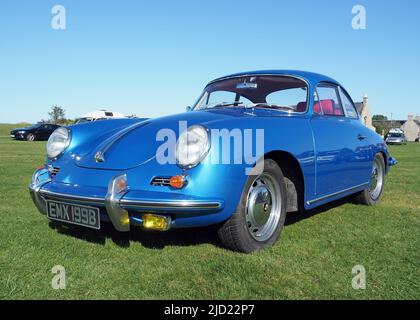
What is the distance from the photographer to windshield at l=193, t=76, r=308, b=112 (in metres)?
3.85

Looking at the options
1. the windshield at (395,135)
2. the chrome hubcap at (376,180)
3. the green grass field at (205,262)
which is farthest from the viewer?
the windshield at (395,135)

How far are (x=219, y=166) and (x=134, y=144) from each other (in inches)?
30.7

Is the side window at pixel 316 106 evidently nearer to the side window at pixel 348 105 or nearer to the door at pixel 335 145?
the door at pixel 335 145

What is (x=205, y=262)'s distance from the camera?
272 cm

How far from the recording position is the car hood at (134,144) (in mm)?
2822

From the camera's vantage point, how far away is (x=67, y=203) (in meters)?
2.80

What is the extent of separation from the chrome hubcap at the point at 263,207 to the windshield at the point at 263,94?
952 millimetres

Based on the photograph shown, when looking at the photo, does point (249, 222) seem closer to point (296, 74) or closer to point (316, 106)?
point (316, 106)

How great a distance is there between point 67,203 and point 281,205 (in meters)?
1.67

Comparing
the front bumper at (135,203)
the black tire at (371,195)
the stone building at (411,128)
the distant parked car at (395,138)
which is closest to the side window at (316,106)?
the black tire at (371,195)

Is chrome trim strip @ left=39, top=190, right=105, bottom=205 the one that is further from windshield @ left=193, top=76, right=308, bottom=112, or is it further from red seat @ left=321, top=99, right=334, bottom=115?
red seat @ left=321, top=99, right=334, bottom=115

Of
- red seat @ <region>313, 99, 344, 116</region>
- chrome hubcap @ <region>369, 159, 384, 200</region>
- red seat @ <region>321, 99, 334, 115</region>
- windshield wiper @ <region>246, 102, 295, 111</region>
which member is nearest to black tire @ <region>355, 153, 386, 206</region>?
chrome hubcap @ <region>369, 159, 384, 200</region>
